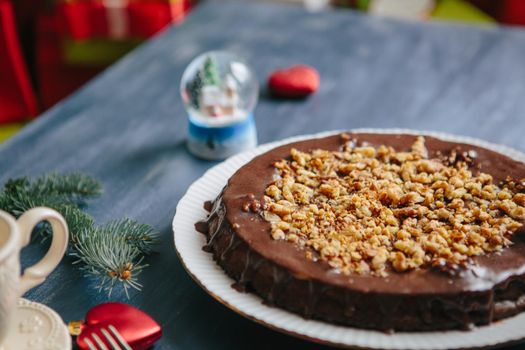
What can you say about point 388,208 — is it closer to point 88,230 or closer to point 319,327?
point 319,327

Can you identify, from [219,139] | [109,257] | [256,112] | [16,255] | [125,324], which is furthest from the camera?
[256,112]

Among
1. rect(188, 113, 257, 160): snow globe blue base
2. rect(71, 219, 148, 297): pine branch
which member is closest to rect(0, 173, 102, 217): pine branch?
rect(71, 219, 148, 297): pine branch

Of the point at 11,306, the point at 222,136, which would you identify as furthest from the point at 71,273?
the point at 222,136

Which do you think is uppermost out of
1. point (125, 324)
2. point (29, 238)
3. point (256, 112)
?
point (29, 238)

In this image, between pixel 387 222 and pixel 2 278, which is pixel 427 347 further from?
pixel 2 278

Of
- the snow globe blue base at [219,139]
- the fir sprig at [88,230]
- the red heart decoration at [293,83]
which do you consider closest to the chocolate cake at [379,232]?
the fir sprig at [88,230]

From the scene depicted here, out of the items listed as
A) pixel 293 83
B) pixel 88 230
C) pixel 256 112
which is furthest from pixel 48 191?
pixel 293 83
